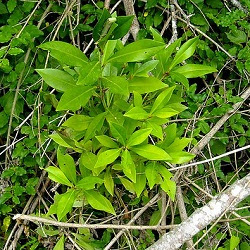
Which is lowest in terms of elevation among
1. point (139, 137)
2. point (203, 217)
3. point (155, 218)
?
point (155, 218)

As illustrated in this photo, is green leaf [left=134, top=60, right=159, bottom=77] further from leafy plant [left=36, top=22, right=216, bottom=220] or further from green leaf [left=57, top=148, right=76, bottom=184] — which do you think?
green leaf [left=57, top=148, right=76, bottom=184]

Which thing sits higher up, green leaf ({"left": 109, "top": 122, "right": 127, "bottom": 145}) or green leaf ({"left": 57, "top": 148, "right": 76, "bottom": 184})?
green leaf ({"left": 109, "top": 122, "right": 127, "bottom": 145})

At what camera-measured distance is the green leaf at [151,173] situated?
1.31 m

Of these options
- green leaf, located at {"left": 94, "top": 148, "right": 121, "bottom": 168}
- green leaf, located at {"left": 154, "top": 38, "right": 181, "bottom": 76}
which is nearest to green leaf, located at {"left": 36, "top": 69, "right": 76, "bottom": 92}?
green leaf, located at {"left": 94, "top": 148, "right": 121, "bottom": 168}

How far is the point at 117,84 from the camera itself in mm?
1134

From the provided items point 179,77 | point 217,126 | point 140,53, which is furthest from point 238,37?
point 140,53

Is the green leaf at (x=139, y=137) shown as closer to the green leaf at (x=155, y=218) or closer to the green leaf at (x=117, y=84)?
the green leaf at (x=117, y=84)

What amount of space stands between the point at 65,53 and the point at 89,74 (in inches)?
4.8

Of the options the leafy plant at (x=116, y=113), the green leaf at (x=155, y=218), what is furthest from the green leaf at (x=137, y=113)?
the green leaf at (x=155, y=218)

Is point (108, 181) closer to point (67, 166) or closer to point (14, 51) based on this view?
point (67, 166)

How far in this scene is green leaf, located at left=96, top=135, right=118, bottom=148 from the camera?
1.28 meters

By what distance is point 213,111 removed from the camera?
1.70m

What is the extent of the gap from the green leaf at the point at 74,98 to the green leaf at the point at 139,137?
19 centimetres

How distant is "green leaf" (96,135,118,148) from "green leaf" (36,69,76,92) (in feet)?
0.61
